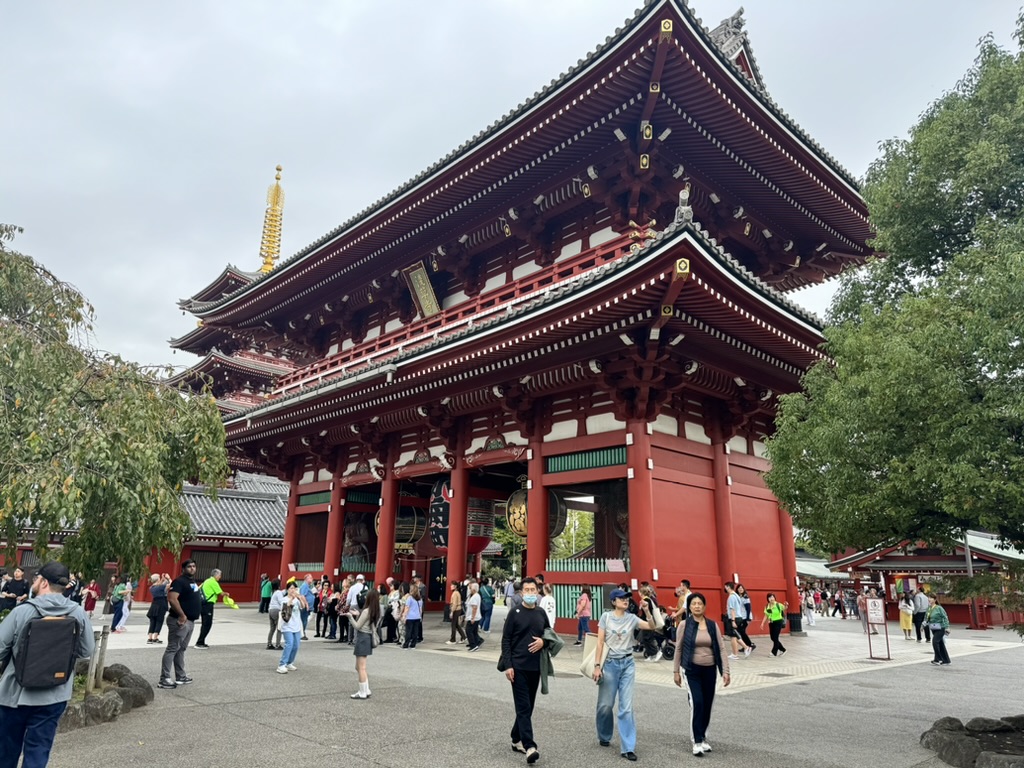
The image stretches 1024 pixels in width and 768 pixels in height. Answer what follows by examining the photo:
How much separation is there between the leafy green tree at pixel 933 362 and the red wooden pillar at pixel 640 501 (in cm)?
584

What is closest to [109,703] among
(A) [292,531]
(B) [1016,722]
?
(B) [1016,722]

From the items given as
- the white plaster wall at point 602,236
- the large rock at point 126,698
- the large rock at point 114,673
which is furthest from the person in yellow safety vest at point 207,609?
the white plaster wall at point 602,236

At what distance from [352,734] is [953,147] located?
9.50 meters

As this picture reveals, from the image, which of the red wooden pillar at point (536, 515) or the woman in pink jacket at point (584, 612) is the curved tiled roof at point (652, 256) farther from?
the woman in pink jacket at point (584, 612)

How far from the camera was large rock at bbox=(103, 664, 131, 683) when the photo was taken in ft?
29.2

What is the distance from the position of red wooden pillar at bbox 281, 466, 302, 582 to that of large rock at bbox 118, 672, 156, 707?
1617cm

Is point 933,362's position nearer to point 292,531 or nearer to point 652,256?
point 652,256

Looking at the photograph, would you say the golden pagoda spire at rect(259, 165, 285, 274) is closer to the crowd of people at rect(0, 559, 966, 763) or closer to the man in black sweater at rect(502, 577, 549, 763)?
the crowd of people at rect(0, 559, 966, 763)

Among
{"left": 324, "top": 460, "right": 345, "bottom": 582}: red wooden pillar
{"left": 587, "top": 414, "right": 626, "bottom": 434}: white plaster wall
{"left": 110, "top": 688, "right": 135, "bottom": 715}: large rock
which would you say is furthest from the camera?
{"left": 324, "top": 460, "right": 345, "bottom": 582}: red wooden pillar

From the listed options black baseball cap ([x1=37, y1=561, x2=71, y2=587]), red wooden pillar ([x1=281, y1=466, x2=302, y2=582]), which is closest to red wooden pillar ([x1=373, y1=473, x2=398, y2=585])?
red wooden pillar ([x1=281, y1=466, x2=302, y2=582])

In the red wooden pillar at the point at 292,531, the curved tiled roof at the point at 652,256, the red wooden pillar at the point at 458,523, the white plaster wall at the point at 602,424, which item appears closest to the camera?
→ the curved tiled roof at the point at 652,256

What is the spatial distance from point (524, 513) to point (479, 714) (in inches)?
388

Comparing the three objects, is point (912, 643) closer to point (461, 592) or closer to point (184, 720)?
point (461, 592)

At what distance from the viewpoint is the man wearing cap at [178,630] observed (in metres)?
9.69
